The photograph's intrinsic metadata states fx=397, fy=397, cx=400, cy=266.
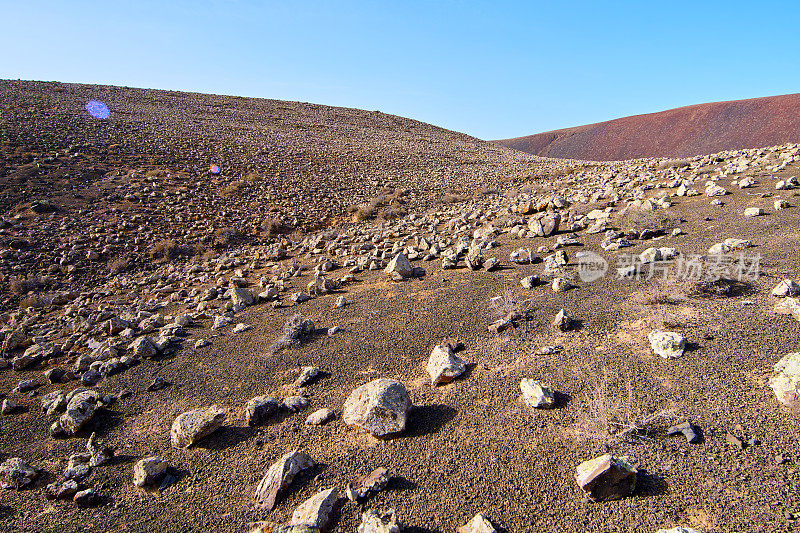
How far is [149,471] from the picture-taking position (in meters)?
2.99

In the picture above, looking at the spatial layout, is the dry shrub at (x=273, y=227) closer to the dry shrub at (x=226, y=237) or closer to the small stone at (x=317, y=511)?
the dry shrub at (x=226, y=237)

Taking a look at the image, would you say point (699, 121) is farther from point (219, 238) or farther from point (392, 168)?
point (219, 238)

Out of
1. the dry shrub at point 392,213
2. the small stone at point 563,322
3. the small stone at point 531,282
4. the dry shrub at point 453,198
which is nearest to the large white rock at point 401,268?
the small stone at point 531,282

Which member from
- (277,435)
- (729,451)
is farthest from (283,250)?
(729,451)

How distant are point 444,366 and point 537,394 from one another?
2.78ft

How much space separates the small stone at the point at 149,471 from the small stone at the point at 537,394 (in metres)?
2.84

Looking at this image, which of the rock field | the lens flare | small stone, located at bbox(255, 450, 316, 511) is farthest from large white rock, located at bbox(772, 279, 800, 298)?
the lens flare

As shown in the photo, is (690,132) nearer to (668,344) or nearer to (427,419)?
(668,344)

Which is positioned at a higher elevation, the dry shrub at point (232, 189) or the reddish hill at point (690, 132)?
the reddish hill at point (690, 132)

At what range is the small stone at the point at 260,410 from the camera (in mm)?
3443

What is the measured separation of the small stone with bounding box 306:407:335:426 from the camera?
3.29m

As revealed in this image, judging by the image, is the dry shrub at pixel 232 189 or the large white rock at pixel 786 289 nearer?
the large white rock at pixel 786 289

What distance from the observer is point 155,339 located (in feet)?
17.7

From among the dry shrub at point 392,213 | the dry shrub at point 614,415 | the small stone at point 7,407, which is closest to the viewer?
the dry shrub at point 614,415
